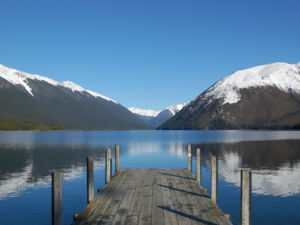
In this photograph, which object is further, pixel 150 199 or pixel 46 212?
pixel 46 212

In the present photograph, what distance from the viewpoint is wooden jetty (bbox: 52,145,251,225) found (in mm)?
13453

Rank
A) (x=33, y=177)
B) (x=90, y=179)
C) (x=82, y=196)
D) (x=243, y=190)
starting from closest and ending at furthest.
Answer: (x=243, y=190)
(x=90, y=179)
(x=82, y=196)
(x=33, y=177)

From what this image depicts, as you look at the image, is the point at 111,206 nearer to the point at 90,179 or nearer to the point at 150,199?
the point at 150,199

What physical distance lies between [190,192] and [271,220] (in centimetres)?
556

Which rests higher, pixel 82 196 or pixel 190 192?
pixel 190 192

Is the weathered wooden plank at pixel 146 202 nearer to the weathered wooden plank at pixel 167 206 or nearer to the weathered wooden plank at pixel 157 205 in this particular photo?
the weathered wooden plank at pixel 157 205

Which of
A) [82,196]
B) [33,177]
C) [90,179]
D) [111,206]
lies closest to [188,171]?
[82,196]

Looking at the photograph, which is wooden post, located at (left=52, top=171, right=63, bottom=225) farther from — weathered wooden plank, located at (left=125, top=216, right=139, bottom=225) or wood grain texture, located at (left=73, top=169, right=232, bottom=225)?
weathered wooden plank, located at (left=125, top=216, right=139, bottom=225)

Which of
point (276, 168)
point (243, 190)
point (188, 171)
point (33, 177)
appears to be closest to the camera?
point (243, 190)

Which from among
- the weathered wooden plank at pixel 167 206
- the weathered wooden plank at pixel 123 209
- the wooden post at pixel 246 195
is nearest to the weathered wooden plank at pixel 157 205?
the weathered wooden plank at pixel 167 206

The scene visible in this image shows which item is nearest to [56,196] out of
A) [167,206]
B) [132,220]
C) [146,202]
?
[132,220]

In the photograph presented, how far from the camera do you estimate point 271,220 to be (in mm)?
20781

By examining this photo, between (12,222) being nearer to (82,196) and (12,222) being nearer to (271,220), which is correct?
(82,196)

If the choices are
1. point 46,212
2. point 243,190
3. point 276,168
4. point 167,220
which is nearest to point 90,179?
point 46,212
